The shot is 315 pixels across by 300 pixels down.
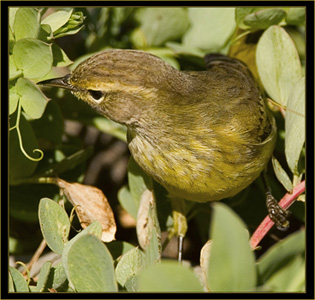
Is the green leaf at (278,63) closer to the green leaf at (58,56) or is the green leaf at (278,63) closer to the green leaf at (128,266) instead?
the green leaf at (58,56)

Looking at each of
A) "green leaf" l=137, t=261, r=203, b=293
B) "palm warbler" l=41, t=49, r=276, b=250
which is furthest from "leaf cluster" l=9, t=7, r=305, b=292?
"palm warbler" l=41, t=49, r=276, b=250

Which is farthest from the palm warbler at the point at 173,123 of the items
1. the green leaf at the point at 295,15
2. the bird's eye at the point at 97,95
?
the green leaf at the point at 295,15

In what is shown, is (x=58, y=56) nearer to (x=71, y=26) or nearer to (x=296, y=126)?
(x=71, y=26)

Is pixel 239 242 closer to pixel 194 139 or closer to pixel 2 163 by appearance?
pixel 194 139

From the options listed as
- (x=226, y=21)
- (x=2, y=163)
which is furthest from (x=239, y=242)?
(x=226, y=21)

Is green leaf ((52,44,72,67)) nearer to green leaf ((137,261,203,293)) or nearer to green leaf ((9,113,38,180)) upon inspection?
green leaf ((9,113,38,180))

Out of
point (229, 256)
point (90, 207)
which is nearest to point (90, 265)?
point (229, 256)
